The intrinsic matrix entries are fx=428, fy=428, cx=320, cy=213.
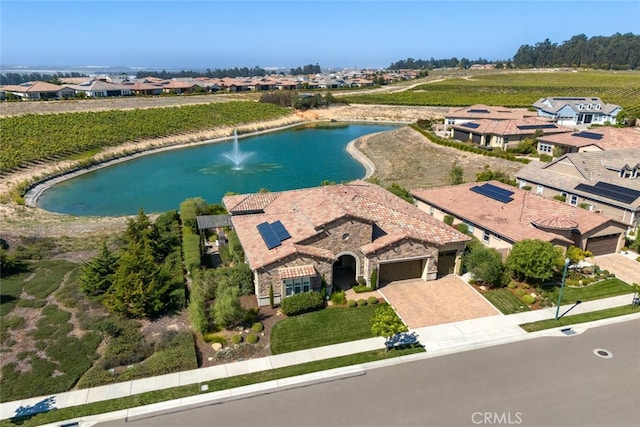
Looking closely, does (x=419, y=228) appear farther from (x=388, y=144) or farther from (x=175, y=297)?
(x=388, y=144)

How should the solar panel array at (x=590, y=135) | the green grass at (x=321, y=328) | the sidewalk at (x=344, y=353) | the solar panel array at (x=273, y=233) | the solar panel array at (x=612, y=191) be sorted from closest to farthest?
the sidewalk at (x=344, y=353) → the green grass at (x=321, y=328) → the solar panel array at (x=273, y=233) → the solar panel array at (x=612, y=191) → the solar panel array at (x=590, y=135)

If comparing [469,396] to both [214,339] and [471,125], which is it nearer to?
[214,339]

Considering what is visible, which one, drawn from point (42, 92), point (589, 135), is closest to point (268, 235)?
point (589, 135)

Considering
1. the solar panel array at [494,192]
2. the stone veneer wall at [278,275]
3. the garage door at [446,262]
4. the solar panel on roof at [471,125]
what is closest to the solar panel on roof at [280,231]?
the stone veneer wall at [278,275]

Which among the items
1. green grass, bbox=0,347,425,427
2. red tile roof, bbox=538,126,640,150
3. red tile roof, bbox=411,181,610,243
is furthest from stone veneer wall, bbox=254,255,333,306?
red tile roof, bbox=538,126,640,150

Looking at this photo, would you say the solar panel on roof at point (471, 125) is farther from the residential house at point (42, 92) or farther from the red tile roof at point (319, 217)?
the residential house at point (42, 92)

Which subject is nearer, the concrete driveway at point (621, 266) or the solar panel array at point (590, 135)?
the concrete driveway at point (621, 266)
